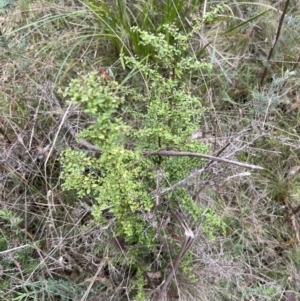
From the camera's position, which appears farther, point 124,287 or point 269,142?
point 269,142

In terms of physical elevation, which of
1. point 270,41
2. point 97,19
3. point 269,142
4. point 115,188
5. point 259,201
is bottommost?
point 259,201

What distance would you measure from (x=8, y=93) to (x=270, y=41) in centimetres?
119

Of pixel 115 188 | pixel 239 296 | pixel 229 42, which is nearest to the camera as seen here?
pixel 115 188

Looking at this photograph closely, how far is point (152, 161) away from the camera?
1.37 meters

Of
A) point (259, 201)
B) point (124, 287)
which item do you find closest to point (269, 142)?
point (259, 201)

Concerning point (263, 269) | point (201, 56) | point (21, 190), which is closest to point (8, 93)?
point (21, 190)

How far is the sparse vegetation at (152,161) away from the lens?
132 cm

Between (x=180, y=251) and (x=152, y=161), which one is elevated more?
(x=152, y=161)

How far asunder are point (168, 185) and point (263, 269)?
2.22ft

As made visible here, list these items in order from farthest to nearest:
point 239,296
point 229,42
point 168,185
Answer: point 229,42
point 239,296
point 168,185

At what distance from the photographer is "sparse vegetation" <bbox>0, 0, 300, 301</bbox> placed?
1.32 metres

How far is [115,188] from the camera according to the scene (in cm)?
118

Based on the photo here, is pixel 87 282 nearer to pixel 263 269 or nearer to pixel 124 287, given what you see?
pixel 124 287

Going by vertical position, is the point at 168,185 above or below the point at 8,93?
below
